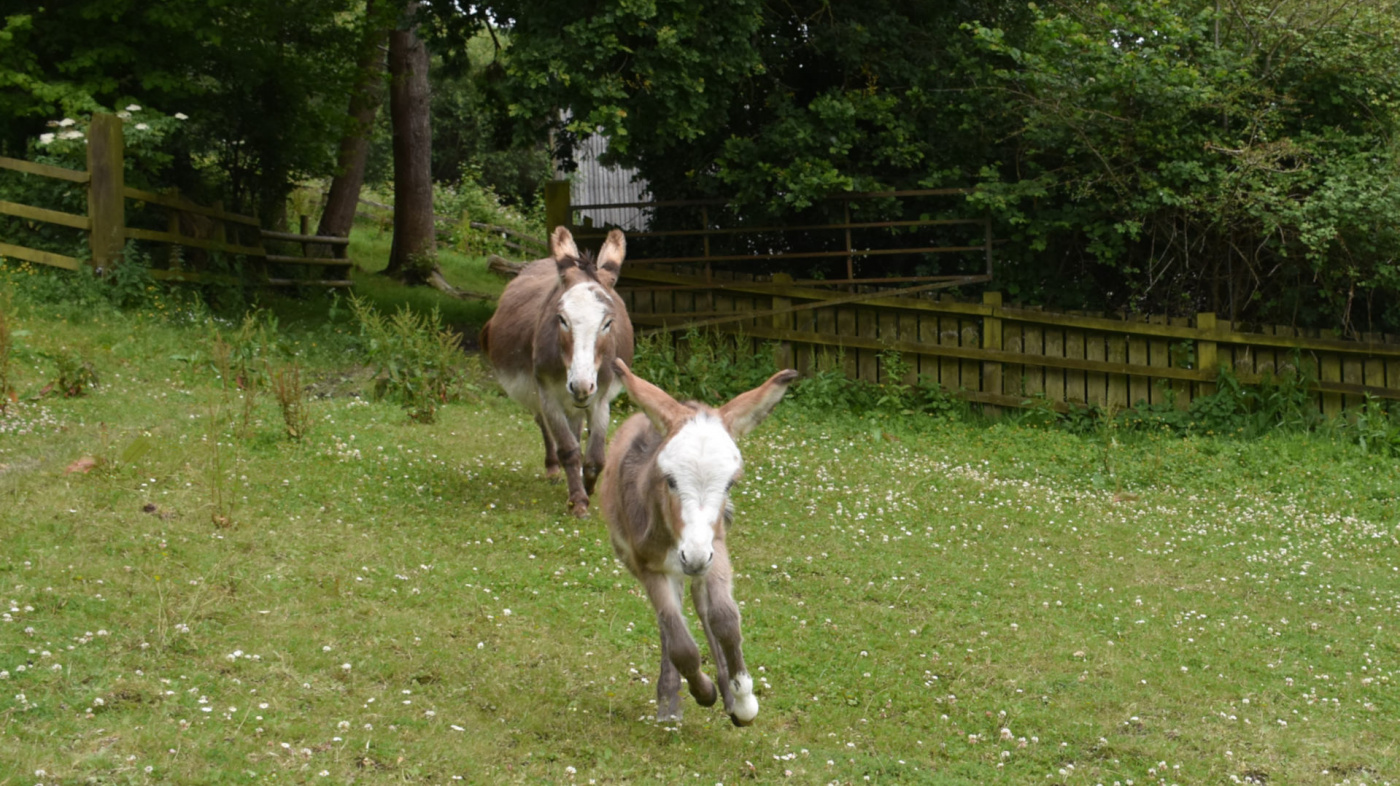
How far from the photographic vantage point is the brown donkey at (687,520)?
16.6 ft

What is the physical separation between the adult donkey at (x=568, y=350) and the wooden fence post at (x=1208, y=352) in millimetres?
7127

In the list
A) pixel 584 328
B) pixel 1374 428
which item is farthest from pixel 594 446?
pixel 1374 428

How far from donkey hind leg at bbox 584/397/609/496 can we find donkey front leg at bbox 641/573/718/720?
12.6 feet

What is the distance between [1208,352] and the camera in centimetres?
1416

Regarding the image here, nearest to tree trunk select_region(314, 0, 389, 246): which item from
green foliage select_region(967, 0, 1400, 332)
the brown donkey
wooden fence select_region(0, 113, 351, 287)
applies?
wooden fence select_region(0, 113, 351, 287)

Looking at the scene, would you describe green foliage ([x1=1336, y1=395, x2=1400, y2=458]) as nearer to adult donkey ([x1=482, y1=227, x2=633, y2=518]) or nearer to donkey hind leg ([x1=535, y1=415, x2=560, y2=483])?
adult donkey ([x1=482, y1=227, x2=633, y2=518])

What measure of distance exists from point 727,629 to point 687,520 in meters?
0.76

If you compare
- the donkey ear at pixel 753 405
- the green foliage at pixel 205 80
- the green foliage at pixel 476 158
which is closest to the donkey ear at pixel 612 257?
the donkey ear at pixel 753 405

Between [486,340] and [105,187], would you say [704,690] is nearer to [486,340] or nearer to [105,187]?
[486,340]

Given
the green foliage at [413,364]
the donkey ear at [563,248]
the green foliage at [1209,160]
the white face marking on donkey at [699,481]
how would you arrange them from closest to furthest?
1. the white face marking on donkey at [699,481]
2. the donkey ear at [563,248]
3. the green foliage at [413,364]
4. the green foliage at [1209,160]

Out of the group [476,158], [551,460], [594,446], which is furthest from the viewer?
[476,158]

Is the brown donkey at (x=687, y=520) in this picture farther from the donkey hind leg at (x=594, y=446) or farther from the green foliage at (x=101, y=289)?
the green foliage at (x=101, y=289)

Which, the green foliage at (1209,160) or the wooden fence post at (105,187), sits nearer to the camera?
the green foliage at (1209,160)

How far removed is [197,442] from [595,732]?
5.79 meters
